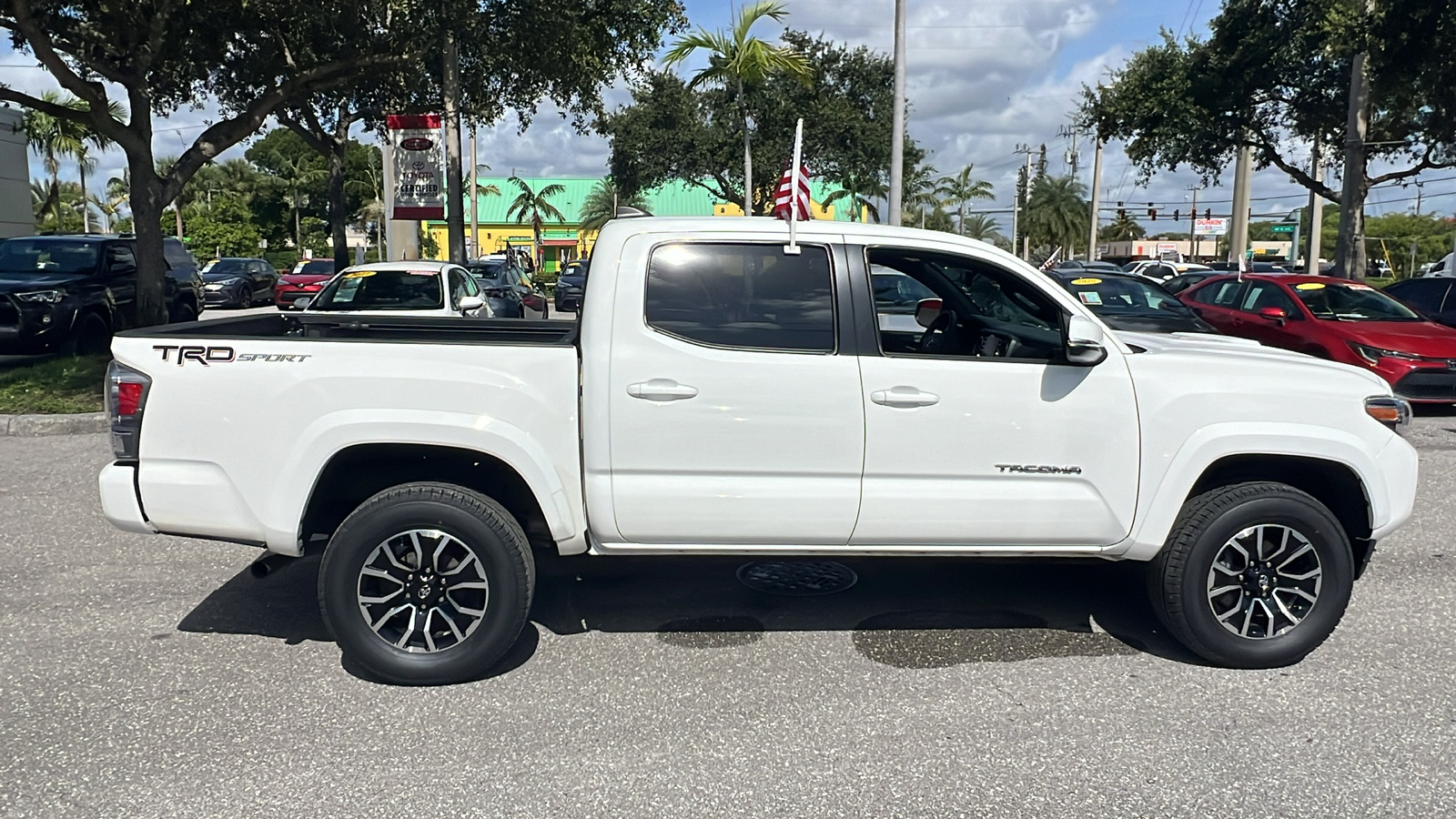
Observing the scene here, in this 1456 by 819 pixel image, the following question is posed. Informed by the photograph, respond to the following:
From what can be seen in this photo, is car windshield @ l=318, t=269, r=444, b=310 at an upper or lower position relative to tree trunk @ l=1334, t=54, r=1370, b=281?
lower

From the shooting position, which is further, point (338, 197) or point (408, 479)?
point (338, 197)

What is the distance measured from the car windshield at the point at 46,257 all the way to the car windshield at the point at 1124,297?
1286cm

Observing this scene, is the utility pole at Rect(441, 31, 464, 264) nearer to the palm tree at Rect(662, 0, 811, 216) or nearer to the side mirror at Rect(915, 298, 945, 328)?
the palm tree at Rect(662, 0, 811, 216)

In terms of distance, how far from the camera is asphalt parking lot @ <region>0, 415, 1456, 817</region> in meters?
3.46

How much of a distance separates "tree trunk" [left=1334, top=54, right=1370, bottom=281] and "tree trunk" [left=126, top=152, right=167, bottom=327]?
19329 mm

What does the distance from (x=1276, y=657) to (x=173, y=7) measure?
13811 mm

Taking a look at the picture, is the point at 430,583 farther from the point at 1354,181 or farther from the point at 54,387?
the point at 1354,181

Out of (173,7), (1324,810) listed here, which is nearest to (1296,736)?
(1324,810)

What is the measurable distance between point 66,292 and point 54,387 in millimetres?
2755

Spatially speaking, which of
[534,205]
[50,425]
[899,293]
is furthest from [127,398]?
[534,205]

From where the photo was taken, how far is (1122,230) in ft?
373

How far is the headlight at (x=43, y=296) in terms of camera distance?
502 inches

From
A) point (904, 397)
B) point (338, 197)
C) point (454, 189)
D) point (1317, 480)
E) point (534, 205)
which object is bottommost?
point (1317, 480)

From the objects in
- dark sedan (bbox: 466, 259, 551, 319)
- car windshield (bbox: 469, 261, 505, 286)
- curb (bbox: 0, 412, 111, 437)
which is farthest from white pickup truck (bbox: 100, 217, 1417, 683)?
car windshield (bbox: 469, 261, 505, 286)
